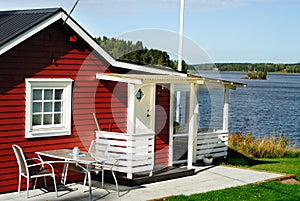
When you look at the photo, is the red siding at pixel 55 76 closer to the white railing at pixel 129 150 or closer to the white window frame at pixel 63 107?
the white window frame at pixel 63 107

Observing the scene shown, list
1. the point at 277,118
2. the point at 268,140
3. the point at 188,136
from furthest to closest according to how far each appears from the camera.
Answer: the point at 277,118 < the point at 268,140 < the point at 188,136

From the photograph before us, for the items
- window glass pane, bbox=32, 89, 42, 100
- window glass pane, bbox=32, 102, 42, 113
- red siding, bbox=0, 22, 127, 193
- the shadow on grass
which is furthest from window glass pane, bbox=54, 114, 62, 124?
the shadow on grass

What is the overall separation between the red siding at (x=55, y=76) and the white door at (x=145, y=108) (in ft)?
1.23

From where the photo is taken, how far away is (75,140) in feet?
37.9

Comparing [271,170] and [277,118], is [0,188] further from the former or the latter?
[277,118]

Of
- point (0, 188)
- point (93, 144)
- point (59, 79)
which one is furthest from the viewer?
point (93, 144)

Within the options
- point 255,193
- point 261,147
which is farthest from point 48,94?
point 261,147

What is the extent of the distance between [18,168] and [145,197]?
8.00 feet

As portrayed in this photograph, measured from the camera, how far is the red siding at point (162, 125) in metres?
13.3

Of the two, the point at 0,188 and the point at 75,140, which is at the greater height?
the point at 75,140

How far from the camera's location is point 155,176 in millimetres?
11977

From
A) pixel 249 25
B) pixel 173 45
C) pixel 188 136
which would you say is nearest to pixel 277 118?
pixel 249 25

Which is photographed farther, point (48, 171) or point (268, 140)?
point (268, 140)

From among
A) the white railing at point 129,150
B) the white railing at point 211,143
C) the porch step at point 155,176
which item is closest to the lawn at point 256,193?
the porch step at point 155,176
